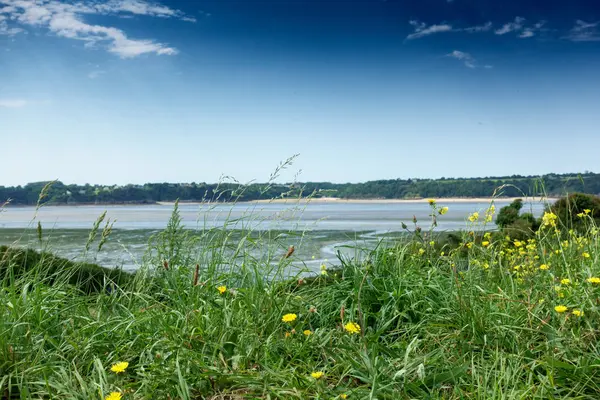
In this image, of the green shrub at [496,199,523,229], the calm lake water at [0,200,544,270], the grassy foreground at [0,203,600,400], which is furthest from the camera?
the green shrub at [496,199,523,229]

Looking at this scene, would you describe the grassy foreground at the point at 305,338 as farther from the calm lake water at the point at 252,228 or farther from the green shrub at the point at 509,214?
the green shrub at the point at 509,214

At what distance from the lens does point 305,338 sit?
3389 mm

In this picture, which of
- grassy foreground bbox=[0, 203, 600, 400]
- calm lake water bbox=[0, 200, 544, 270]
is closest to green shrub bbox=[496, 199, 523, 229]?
calm lake water bbox=[0, 200, 544, 270]

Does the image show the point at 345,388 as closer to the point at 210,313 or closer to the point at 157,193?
the point at 210,313

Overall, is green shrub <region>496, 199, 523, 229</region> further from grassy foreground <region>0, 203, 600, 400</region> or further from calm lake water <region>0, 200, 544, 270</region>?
grassy foreground <region>0, 203, 600, 400</region>

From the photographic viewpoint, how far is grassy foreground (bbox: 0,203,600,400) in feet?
9.05

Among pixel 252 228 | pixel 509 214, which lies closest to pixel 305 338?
pixel 252 228

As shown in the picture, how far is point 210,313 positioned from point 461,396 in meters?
1.63

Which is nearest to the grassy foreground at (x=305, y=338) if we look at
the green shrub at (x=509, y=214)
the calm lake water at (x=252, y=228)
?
the calm lake water at (x=252, y=228)

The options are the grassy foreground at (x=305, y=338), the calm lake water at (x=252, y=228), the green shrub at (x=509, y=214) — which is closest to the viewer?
the grassy foreground at (x=305, y=338)

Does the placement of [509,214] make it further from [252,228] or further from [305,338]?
[305,338]

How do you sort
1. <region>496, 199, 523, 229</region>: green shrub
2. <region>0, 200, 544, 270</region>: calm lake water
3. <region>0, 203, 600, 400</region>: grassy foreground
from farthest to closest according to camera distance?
1. <region>496, 199, 523, 229</region>: green shrub
2. <region>0, 200, 544, 270</region>: calm lake water
3. <region>0, 203, 600, 400</region>: grassy foreground

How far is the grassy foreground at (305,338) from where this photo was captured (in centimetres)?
276

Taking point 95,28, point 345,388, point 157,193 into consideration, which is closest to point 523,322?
point 345,388
